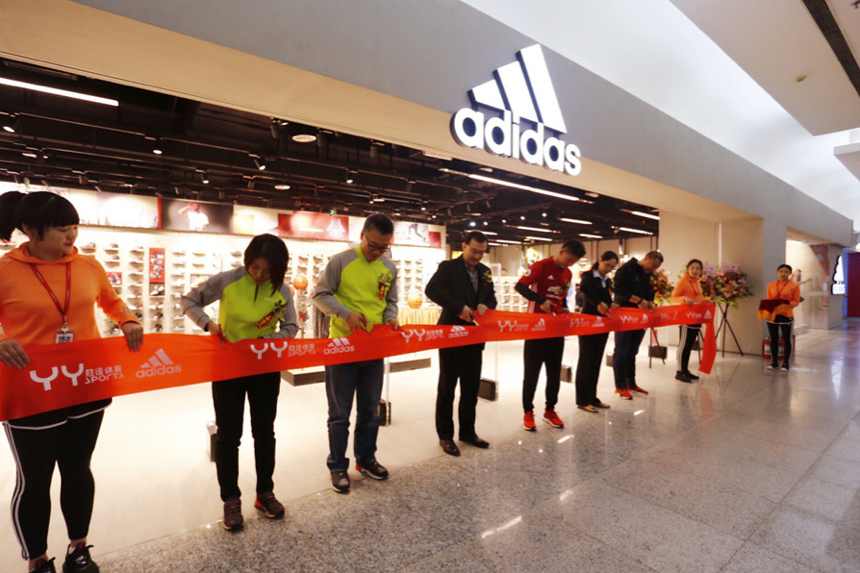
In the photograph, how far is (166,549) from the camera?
7.16ft

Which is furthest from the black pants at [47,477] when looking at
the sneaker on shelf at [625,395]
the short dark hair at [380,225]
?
the sneaker on shelf at [625,395]

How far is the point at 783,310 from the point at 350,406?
7.52 m

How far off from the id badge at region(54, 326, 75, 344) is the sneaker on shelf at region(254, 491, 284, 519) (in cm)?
130

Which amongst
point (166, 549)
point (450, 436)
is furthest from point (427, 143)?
point (166, 549)

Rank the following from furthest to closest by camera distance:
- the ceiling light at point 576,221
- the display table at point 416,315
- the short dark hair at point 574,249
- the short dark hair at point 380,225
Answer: the ceiling light at point 576,221 < the display table at point 416,315 < the short dark hair at point 574,249 < the short dark hair at point 380,225

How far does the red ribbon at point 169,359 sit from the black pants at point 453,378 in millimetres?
83

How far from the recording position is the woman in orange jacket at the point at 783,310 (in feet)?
23.1

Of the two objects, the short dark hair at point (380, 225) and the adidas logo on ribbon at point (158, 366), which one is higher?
the short dark hair at point (380, 225)

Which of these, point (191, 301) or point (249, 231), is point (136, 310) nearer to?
point (249, 231)

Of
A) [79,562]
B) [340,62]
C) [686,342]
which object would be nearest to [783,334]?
[686,342]

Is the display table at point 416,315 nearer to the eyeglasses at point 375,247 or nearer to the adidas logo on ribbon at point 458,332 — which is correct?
the adidas logo on ribbon at point 458,332

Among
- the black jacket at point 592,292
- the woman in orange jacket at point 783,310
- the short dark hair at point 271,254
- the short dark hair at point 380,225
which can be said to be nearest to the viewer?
the short dark hair at point 271,254

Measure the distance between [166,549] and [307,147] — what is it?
23.1ft

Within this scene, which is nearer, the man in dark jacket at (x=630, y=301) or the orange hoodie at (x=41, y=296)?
the orange hoodie at (x=41, y=296)
